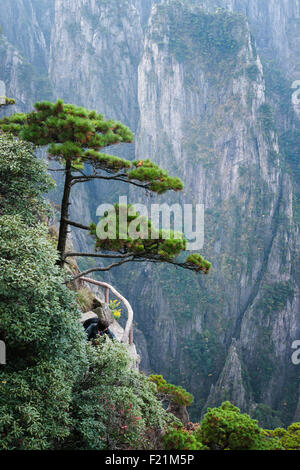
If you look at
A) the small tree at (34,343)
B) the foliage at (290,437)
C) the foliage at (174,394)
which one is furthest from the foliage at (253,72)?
the small tree at (34,343)

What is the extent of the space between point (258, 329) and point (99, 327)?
3129cm

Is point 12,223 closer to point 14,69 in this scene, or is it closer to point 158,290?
point 158,290

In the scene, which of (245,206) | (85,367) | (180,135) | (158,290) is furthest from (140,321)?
(85,367)

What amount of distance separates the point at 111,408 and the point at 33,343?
110 cm

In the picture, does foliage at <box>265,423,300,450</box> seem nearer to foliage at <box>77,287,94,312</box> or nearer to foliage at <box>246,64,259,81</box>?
foliage at <box>77,287,94,312</box>

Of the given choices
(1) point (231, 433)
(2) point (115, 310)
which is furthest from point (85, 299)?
(1) point (231, 433)

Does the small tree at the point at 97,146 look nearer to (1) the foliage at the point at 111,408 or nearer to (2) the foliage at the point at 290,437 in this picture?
(1) the foliage at the point at 111,408

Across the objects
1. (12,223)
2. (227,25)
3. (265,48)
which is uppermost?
(265,48)

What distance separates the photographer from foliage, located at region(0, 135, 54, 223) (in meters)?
3.84

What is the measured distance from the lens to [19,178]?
395 cm

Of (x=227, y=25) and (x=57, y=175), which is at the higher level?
(x=227, y=25)

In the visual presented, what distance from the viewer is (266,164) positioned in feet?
120

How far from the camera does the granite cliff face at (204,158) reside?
33625mm

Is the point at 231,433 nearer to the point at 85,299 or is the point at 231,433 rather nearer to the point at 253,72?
the point at 85,299
